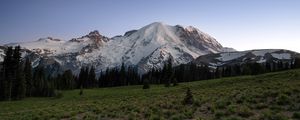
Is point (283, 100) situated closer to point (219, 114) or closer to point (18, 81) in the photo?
point (219, 114)

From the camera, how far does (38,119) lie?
28.9 meters

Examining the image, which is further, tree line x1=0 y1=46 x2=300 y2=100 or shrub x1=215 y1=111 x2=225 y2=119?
tree line x1=0 y1=46 x2=300 y2=100

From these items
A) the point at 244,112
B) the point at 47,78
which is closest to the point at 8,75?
the point at 47,78

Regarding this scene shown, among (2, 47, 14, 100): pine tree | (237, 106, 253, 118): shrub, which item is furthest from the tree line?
(237, 106, 253, 118): shrub

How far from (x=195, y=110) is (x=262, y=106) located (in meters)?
5.07

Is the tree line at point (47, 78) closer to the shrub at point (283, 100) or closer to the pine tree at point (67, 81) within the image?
the pine tree at point (67, 81)

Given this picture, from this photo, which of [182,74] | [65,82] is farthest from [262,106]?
[182,74]

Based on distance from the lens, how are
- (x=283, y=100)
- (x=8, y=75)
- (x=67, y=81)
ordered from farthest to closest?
(x=67, y=81), (x=8, y=75), (x=283, y=100)

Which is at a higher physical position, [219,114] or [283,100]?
[283,100]

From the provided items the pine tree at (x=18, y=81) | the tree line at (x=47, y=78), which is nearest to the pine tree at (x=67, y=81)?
the tree line at (x=47, y=78)

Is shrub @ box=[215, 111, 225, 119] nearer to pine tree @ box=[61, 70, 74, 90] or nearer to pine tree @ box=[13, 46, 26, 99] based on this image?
pine tree @ box=[13, 46, 26, 99]

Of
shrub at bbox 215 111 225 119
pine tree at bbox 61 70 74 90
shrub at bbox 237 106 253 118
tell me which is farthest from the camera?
pine tree at bbox 61 70 74 90

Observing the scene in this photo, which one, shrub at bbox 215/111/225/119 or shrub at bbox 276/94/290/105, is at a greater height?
shrub at bbox 276/94/290/105

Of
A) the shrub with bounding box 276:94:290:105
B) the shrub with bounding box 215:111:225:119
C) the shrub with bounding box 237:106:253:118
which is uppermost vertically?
the shrub with bounding box 276:94:290:105
